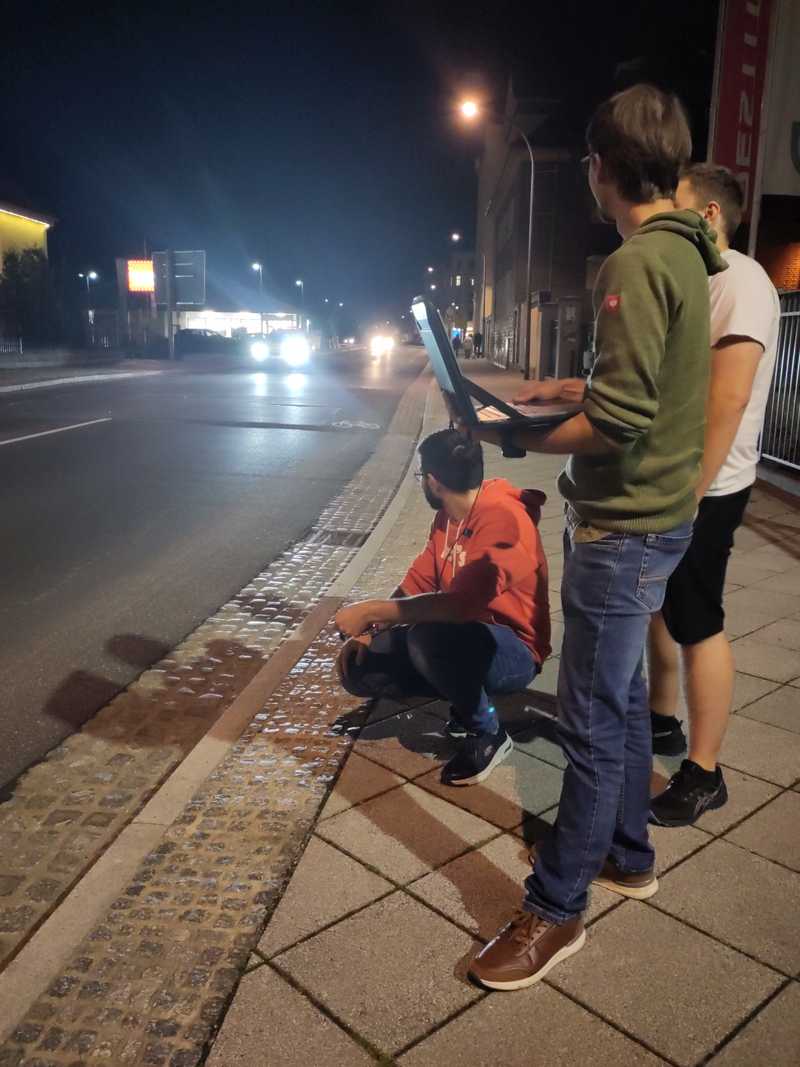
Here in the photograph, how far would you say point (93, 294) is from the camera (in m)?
84.8

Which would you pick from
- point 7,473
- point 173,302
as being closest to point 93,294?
point 173,302

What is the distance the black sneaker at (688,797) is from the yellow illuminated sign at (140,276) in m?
59.5

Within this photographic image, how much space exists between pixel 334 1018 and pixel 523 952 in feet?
1.63

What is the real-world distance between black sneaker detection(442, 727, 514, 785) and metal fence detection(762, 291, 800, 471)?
7.06 metres

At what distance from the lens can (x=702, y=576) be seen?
2930mm

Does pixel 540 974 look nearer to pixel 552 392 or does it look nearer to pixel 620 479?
pixel 620 479

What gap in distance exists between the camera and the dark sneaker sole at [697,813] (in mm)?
2900

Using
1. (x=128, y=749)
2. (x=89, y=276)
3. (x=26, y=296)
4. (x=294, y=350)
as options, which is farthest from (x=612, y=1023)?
(x=89, y=276)

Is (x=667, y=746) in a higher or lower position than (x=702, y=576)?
lower

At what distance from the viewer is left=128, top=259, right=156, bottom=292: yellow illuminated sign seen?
5716cm

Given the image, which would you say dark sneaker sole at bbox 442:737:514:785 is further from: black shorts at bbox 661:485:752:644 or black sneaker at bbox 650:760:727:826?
black shorts at bbox 661:485:752:644

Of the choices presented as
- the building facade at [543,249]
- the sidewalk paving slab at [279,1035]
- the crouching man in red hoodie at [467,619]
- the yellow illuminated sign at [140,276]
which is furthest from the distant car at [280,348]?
the sidewalk paving slab at [279,1035]

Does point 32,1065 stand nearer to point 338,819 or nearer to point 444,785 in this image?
point 338,819

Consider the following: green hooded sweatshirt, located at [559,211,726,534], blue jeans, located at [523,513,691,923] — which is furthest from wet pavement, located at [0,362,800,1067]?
green hooded sweatshirt, located at [559,211,726,534]
